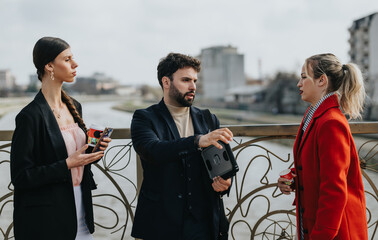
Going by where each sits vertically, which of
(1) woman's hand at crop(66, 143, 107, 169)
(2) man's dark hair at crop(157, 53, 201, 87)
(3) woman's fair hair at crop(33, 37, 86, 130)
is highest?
(3) woman's fair hair at crop(33, 37, 86, 130)

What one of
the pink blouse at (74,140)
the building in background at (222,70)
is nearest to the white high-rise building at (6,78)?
the building in background at (222,70)

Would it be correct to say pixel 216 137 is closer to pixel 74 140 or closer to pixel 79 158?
pixel 79 158

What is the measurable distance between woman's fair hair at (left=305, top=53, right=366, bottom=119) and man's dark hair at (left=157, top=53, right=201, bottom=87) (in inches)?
26.2

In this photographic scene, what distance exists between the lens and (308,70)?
2.06m

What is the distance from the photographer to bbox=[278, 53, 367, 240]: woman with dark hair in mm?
1804

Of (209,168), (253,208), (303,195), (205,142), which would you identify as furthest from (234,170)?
(253,208)

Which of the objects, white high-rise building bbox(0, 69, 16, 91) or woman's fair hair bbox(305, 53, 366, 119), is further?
white high-rise building bbox(0, 69, 16, 91)

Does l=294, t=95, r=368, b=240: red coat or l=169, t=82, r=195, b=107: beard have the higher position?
l=169, t=82, r=195, b=107: beard

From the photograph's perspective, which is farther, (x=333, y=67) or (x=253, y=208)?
(x=253, y=208)

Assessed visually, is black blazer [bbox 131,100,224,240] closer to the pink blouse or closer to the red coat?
the pink blouse

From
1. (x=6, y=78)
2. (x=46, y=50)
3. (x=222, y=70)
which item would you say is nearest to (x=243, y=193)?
(x=46, y=50)

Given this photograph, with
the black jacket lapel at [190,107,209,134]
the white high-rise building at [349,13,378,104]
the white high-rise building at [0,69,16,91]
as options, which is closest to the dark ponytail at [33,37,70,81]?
the black jacket lapel at [190,107,209,134]

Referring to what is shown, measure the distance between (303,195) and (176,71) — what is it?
39.8 inches

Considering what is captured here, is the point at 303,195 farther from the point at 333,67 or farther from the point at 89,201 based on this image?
the point at 89,201
